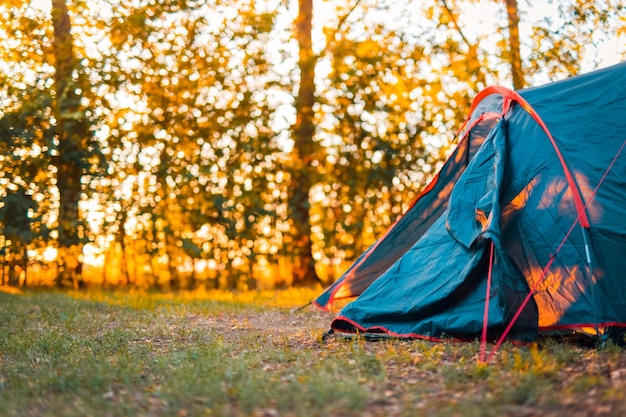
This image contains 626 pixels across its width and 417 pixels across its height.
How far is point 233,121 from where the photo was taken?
11.9m

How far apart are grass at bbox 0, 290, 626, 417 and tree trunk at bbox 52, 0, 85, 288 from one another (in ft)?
13.3

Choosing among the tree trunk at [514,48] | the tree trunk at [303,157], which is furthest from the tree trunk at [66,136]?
the tree trunk at [514,48]

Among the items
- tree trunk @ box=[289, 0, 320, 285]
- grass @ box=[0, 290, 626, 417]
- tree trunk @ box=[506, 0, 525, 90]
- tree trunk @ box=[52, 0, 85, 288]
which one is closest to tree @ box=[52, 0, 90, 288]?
tree trunk @ box=[52, 0, 85, 288]

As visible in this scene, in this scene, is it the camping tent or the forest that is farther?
the forest

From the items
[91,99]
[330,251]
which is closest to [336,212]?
[330,251]

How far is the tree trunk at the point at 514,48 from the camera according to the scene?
475 inches

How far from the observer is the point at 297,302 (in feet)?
31.8

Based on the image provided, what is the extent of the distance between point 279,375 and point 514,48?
9199mm

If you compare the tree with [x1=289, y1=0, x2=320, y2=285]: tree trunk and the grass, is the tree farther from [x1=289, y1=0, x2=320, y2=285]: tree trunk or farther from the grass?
the grass

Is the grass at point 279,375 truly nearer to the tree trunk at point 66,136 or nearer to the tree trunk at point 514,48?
the tree trunk at point 66,136

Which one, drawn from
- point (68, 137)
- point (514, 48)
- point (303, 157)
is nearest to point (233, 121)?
point (303, 157)

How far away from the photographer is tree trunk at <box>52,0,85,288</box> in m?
11.0

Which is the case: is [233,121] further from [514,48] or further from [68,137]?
[514,48]

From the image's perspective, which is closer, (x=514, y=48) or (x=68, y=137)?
(x=68, y=137)
